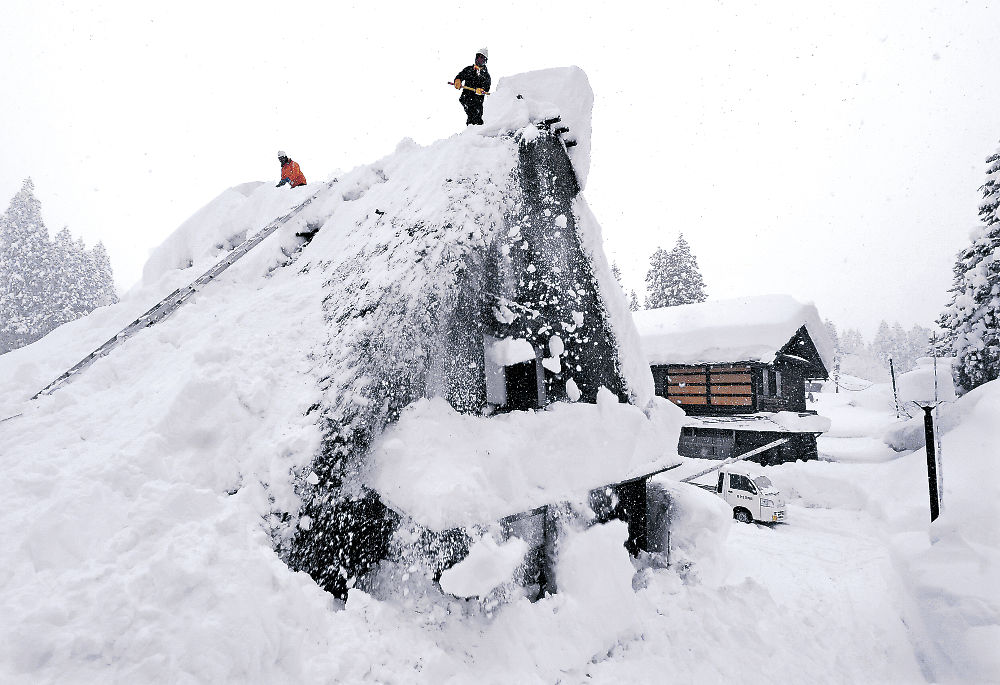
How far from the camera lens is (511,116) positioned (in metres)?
6.16

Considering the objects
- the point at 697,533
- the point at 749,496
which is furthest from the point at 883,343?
the point at 697,533

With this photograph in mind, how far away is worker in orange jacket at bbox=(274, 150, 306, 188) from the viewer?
33.2 feet

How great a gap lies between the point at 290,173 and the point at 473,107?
4722 mm

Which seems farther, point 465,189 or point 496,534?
point 465,189

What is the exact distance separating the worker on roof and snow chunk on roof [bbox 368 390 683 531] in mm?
5878

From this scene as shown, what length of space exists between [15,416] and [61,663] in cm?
278

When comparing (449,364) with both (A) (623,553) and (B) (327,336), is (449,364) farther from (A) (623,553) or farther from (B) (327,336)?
(A) (623,553)

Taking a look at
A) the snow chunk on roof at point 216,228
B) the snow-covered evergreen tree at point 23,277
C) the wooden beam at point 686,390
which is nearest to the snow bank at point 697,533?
the snow chunk on roof at point 216,228

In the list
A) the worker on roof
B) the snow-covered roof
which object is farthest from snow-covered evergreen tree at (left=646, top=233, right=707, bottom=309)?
the worker on roof

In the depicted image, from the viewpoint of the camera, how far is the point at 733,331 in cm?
1923

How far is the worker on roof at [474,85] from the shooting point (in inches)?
324

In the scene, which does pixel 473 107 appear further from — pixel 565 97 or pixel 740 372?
pixel 740 372

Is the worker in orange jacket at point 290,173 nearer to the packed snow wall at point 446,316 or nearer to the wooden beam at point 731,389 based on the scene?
the packed snow wall at point 446,316

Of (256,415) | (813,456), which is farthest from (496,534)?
(813,456)
